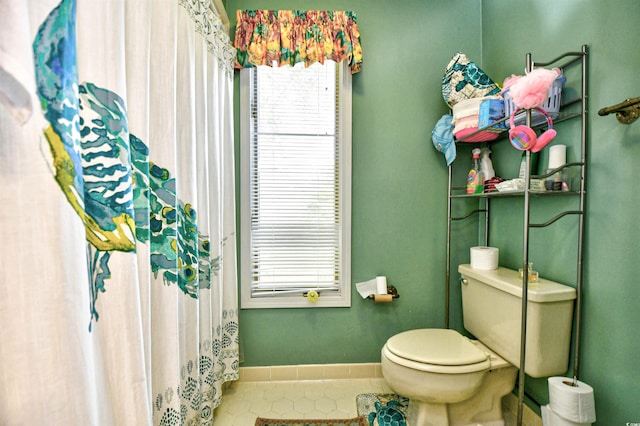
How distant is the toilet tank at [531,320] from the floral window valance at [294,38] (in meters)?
1.44

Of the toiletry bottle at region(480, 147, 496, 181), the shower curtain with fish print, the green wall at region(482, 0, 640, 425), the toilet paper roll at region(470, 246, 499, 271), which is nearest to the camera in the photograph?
the shower curtain with fish print

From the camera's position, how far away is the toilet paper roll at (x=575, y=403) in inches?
39.4

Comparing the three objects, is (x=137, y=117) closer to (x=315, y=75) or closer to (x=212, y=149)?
(x=212, y=149)

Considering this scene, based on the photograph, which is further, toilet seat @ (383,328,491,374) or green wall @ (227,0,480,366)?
green wall @ (227,0,480,366)

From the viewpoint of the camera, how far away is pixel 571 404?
101cm

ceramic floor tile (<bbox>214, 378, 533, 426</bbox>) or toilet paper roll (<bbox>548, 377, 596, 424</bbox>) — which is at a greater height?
toilet paper roll (<bbox>548, 377, 596, 424</bbox>)

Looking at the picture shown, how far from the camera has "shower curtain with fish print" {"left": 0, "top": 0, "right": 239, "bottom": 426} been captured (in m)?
0.47

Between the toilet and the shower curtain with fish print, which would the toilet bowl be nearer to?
the toilet

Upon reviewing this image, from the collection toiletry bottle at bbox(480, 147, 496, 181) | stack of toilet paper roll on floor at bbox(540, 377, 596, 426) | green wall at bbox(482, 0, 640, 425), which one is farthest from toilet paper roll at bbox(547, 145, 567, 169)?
stack of toilet paper roll on floor at bbox(540, 377, 596, 426)

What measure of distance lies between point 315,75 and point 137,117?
49.6 inches

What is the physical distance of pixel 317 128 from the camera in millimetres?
1793

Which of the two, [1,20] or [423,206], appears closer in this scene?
[1,20]

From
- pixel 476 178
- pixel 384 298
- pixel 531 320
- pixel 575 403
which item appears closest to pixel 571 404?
pixel 575 403

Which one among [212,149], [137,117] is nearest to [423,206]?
[212,149]
